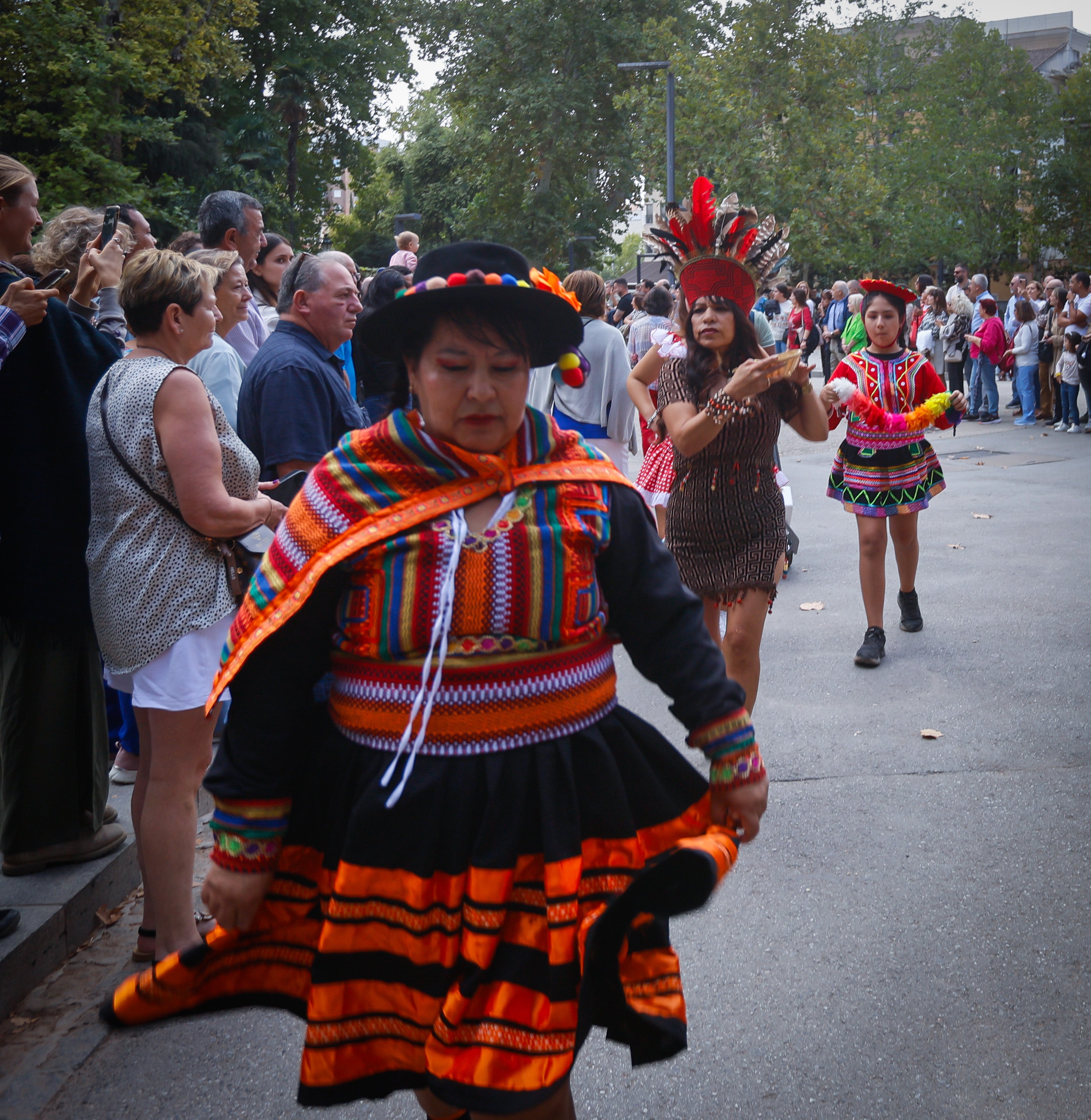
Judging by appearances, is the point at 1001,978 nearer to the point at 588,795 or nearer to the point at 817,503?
the point at 588,795

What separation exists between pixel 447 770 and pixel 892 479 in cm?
516

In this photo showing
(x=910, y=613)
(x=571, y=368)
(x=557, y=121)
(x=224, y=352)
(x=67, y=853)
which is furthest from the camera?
(x=557, y=121)

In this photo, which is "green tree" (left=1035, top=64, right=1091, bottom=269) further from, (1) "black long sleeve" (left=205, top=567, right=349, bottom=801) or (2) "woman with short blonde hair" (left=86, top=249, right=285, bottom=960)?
(1) "black long sleeve" (left=205, top=567, right=349, bottom=801)

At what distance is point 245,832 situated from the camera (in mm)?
2047

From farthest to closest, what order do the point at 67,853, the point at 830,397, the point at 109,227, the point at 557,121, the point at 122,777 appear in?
the point at 557,121 < the point at 830,397 < the point at 122,777 < the point at 109,227 < the point at 67,853

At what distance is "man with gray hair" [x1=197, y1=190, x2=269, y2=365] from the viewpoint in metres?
5.64

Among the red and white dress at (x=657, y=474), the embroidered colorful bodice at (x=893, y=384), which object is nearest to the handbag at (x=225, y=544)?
the red and white dress at (x=657, y=474)

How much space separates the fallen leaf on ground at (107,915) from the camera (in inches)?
150

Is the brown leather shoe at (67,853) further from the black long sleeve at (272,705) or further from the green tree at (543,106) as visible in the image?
the green tree at (543,106)

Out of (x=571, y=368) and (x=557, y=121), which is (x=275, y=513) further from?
(x=557, y=121)

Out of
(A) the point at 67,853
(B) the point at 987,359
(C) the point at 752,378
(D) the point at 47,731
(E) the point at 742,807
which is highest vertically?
(C) the point at 752,378

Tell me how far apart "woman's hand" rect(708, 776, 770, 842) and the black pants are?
7.60 feet

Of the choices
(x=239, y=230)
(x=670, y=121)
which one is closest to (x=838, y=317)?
(x=670, y=121)

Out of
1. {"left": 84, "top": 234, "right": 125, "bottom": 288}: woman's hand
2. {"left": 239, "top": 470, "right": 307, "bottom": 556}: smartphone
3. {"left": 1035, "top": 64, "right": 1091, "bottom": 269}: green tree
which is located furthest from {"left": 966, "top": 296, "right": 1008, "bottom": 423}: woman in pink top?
{"left": 1035, "top": 64, "right": 1091, "bottom": 269}: green tree
